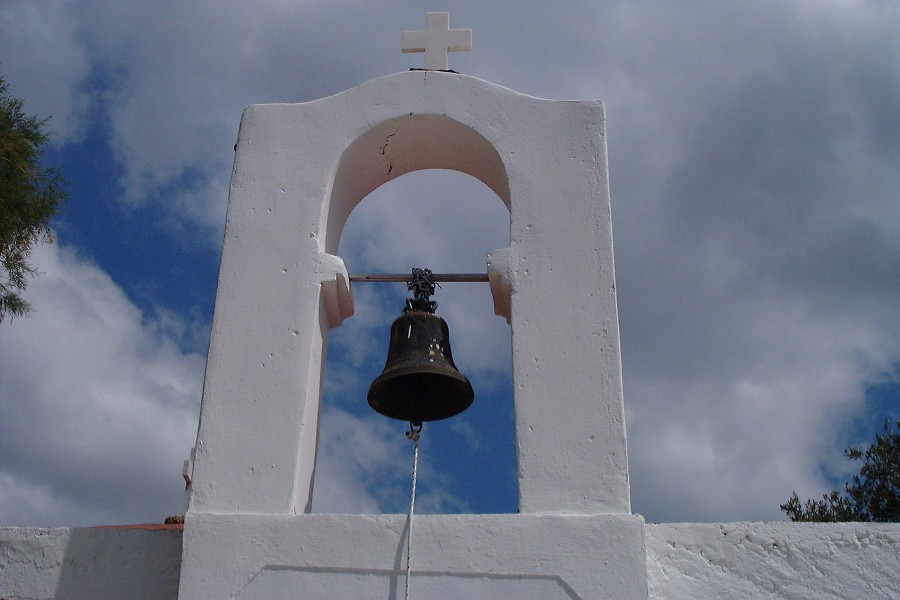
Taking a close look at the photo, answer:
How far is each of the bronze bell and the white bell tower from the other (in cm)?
28

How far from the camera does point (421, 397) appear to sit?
3.85 metres

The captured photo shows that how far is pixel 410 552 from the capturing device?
9.84ft

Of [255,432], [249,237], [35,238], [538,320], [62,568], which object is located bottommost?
[62,568]

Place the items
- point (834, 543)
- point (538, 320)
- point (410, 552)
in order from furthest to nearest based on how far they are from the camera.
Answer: point (538, 320) < point (834, 543) < point (410, 552)

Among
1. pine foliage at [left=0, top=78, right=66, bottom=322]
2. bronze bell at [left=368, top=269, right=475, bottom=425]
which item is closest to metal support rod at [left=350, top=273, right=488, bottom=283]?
bronze bell at [left=368, top=269, right=475, bottom=425]

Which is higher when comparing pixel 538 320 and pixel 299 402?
pixel 538 320

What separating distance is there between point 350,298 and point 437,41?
136 centimetres

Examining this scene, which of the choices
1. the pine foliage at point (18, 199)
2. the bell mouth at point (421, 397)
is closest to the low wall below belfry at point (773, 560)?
the bell mouth at point (421, 397)

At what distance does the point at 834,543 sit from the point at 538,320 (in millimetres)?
1301

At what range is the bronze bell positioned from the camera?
12.0ft

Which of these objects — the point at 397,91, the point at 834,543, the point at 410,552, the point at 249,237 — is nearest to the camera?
the point at 410,552

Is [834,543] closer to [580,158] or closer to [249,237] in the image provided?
[580,158]

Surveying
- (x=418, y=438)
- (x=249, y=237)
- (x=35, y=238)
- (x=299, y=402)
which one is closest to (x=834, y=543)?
(x=418, y=438)

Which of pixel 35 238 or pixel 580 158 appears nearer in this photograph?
pixel 580 158
